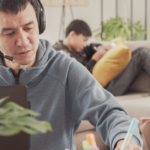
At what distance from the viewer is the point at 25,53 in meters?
0.77

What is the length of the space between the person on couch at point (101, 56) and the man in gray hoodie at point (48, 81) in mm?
1021

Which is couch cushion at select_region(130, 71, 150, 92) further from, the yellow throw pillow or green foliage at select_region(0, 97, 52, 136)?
green foliage at select_region(0, 97, 52, 136)

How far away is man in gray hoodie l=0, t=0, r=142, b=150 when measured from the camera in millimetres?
742

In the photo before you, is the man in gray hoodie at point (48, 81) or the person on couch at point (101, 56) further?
the person on couch at point (101, 56)

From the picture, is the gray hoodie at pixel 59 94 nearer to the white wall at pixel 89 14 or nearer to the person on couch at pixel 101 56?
the person on couch at pixel 101 56

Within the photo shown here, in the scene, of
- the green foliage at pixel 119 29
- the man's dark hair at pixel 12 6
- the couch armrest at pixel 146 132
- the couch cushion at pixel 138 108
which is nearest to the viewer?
the couch armrest at pixel 146 132

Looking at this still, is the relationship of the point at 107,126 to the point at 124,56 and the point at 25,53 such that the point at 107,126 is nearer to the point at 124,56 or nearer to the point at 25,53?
the point at 25,53

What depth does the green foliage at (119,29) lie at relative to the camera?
3178 millimetres

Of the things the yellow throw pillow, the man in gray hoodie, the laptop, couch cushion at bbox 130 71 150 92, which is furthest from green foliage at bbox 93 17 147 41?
the laptop

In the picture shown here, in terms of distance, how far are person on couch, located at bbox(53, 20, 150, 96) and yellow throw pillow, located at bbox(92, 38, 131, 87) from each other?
0.03 m

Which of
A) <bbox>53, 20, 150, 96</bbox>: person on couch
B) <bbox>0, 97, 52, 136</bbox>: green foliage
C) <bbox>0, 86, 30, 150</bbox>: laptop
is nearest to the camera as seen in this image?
<bbox>0, 97, 52, 136</bbox>: green foliage

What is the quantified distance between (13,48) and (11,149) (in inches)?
15.3

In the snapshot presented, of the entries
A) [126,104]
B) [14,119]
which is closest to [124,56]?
[126,104]

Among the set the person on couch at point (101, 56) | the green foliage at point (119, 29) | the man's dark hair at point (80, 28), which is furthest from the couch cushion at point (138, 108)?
the green foliage at point (119, 29)
